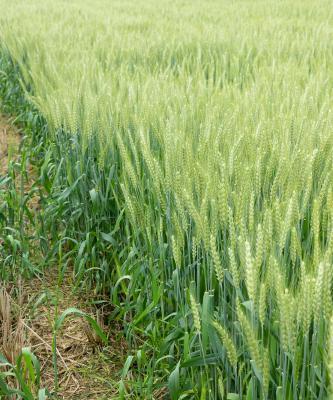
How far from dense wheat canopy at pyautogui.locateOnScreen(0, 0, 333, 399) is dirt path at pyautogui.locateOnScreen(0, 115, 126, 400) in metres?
0.16

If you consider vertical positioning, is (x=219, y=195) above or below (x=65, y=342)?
above

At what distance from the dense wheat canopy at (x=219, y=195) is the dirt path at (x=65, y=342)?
165mm

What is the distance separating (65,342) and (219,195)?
99 centimetres

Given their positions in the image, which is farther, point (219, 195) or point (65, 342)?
point (65, 342)

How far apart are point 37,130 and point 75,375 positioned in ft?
7.13

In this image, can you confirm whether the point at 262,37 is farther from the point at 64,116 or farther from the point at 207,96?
the point at 64,116

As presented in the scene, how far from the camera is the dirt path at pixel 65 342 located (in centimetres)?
165

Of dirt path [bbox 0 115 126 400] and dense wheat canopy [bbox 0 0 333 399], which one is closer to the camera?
dense wheat canopy [bbox 0 0 333 399]

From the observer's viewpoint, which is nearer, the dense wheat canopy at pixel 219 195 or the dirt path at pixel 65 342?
the dense wheat canopy at pixel 219 195

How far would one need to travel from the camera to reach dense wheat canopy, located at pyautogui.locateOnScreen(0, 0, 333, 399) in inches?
39.5

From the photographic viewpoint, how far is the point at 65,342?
1.88 m

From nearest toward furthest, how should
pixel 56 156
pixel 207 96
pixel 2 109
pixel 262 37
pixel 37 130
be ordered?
pixel 207 96, pixel 56 156, pixel 37 130, pixel 262 37, pixel 2 109

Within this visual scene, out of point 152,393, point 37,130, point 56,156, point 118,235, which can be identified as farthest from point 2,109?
point 152,393

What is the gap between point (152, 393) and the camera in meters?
1.52
